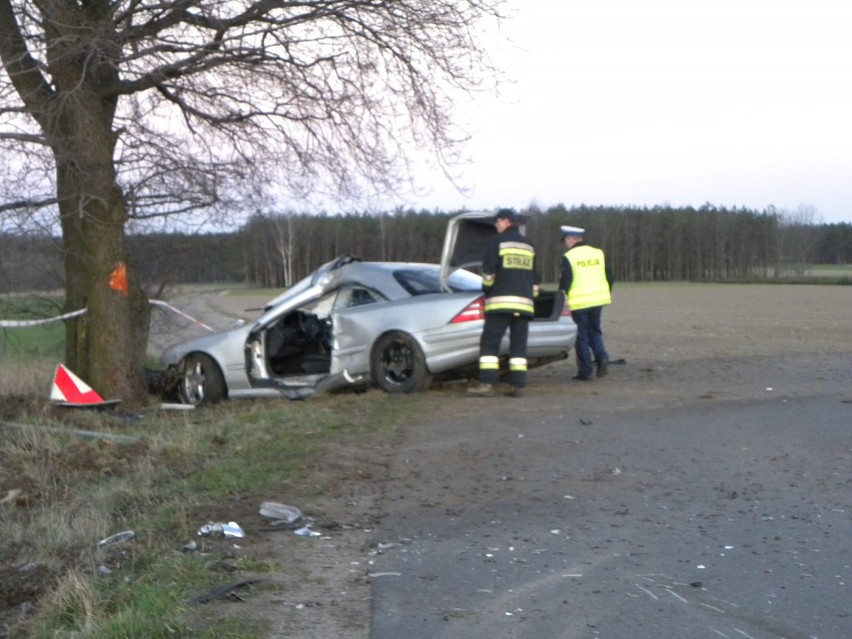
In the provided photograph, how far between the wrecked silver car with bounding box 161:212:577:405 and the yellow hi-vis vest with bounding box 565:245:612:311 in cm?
51

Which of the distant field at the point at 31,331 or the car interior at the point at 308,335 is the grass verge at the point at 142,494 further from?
the distant field at the point at 31,331

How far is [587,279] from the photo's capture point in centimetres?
1311

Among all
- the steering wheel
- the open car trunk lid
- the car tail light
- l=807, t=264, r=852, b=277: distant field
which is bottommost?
→ l=807, t=264, r=852, b=277: distant field

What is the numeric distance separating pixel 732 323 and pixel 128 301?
1900cm

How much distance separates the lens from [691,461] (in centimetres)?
790

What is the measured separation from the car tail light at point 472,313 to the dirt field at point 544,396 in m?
0.81

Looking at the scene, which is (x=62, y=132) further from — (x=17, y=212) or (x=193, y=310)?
(x=193, y=310)

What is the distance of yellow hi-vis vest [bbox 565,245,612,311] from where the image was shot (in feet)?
42.7

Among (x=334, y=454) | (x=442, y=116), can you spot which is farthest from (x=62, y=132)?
(x=334, y=454)

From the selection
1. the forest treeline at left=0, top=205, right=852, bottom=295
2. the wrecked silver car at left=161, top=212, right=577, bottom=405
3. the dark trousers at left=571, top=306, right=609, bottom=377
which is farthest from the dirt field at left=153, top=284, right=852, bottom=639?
the forest treeline at left=0, top=205, right=852, bottom=295

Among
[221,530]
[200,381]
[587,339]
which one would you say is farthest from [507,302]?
[221,530]

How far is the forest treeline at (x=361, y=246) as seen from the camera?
52.0ft

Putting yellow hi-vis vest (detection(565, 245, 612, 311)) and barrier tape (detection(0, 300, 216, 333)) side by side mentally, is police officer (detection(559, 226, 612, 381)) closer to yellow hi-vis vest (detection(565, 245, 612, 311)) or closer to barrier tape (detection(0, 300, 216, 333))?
yellow hi-vis vest (detection(565, 245, 612, 311))

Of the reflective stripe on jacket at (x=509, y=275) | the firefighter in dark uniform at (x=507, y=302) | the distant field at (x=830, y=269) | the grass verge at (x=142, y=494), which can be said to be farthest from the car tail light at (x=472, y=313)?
the distant field at (x=830, y=269)
